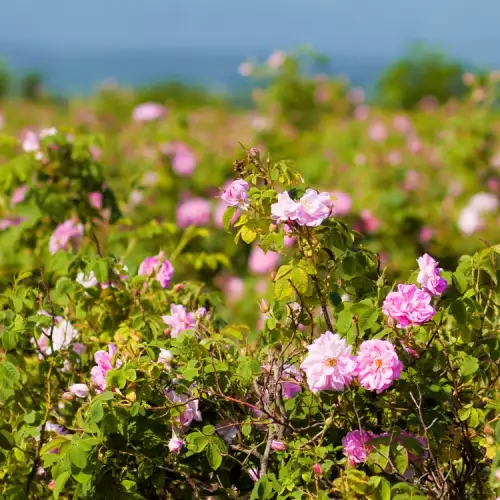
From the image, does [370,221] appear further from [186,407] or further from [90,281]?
[186,407]

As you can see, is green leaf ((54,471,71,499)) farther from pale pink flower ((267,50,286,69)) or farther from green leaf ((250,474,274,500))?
pale pink flower ((267,50,286,69))

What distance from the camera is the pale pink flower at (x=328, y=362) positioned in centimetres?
156

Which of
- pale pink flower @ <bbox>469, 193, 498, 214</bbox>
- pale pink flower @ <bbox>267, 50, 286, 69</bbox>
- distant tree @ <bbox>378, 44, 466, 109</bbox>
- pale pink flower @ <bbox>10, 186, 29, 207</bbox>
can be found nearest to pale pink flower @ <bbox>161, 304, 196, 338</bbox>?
pale pink flower @ <bbox>10, 186, 29, 207</bbox>

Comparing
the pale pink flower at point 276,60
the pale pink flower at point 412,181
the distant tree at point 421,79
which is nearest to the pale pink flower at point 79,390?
the pale pink flower at point 412,181

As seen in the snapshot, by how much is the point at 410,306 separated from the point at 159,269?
2.40 feet

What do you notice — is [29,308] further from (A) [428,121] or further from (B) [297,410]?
(A) [428,121]

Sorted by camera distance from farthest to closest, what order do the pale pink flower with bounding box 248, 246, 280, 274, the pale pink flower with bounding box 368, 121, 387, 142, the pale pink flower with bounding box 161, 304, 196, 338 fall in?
the pale pink flower with bounding box 368, 121, 387, 142
the pale pink flower with bounding box 248, 246, 280, 274
the pale pink flower with bounding box 161, 304, 196, 338

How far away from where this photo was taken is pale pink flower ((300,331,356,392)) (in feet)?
5.13

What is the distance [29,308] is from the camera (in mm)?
1900

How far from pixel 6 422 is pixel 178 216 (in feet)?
10.5

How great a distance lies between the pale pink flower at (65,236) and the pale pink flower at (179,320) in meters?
0.72

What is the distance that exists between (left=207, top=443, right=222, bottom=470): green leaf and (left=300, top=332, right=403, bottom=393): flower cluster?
23 cm

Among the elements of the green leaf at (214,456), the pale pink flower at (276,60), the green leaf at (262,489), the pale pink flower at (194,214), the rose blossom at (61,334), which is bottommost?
the pale pink flower at (194,214)

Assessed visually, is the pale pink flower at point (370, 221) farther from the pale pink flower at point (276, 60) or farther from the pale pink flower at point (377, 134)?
the pale pink flower at point (377, 134)
